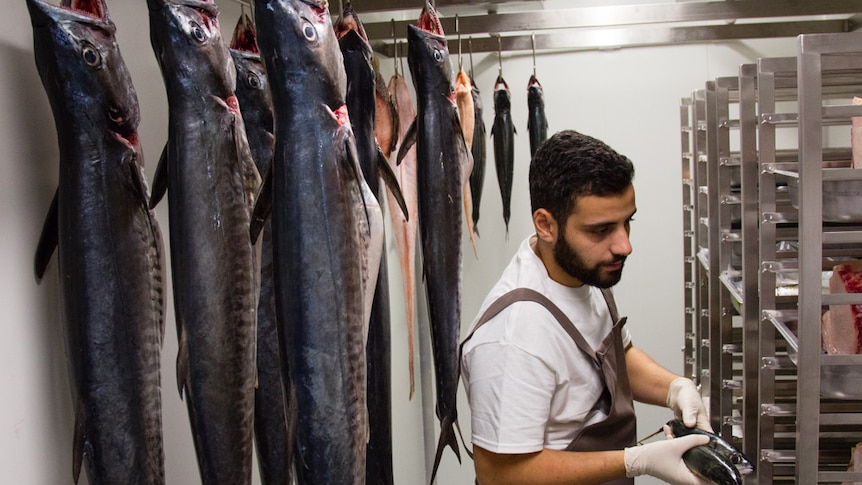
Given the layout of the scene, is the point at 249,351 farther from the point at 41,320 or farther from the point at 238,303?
the point at 41,320

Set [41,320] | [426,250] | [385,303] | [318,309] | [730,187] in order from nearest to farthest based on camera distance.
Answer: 1. [318,309]
2. [41,320]
3. [385,303]
4. [426,250]
5. [730,187]

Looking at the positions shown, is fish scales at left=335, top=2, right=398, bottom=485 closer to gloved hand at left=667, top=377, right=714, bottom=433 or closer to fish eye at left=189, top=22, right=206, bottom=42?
fish eye at left=189, top=22, right=206, bottom=42

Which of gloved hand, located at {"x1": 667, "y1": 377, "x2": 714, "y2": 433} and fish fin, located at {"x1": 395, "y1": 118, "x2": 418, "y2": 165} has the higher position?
fish fin, located at {"x1": 395, "y1": 118, "x2": 418, "y2": 165}

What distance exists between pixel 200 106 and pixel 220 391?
15.6 inches

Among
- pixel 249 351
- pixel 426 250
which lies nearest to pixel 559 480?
pixel 426 250

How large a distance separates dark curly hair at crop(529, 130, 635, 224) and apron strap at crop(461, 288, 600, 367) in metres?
0.21

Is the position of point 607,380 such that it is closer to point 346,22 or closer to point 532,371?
point 532,371

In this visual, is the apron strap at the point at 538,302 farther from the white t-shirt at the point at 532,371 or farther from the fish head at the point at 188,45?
the fish head at the point at 188,45

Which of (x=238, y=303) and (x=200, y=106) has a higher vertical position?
(x=200, y=106)

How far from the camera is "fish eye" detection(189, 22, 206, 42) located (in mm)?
1034

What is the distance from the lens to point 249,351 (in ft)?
3.66

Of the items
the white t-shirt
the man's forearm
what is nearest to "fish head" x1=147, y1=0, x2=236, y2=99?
the white t-shirt

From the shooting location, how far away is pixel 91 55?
3.43 ft

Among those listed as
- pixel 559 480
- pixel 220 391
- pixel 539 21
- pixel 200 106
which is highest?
pixel 539 21
